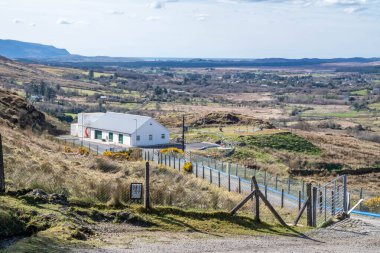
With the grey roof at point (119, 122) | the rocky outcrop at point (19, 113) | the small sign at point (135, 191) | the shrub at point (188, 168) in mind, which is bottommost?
the grey roof at point (119, 122)

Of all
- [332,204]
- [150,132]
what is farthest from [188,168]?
[150,132]

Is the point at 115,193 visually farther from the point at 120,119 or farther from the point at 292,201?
the point at 120,119

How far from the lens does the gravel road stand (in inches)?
489

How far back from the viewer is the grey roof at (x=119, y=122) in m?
58.8

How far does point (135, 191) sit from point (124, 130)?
144ft

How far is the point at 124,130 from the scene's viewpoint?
2328 inches

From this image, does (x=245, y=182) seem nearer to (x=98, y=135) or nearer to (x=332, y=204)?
(x=332, y=204)

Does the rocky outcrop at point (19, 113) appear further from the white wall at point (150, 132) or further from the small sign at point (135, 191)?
the small sign at point (135, 191)

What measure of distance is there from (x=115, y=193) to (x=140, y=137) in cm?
4304

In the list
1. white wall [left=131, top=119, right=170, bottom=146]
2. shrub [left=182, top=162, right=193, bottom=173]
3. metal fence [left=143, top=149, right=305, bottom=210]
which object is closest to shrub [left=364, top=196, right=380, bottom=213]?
metal fence [left=143, top=149, right=305, bottom=210]

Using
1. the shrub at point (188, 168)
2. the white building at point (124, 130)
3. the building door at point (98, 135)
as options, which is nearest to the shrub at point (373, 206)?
the shrub at point (188, 168)

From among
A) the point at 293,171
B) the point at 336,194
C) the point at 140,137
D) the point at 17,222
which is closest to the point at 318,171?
the point at 293,171

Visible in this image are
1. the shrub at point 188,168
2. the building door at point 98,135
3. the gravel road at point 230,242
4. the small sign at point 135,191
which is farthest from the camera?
the building door at point 98,135

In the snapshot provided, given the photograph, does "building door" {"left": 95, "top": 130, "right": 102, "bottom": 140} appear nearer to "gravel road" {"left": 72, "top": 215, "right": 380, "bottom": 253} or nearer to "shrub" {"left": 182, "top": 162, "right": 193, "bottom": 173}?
"shrub" {"left": 182, "top": 162, "right": 193, "bottom": 173}
